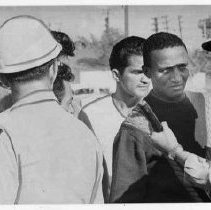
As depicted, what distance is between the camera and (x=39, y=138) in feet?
12.8

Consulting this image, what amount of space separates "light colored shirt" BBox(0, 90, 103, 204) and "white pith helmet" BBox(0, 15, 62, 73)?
264 mm

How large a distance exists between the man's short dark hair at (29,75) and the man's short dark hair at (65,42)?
0.65 ft

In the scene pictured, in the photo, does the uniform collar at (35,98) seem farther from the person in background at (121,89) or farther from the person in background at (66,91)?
the person in background at (121,89)

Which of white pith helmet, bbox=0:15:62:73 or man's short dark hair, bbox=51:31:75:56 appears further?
man's short dark hair, bbox=51:31:75:56

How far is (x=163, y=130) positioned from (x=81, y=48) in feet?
3.10

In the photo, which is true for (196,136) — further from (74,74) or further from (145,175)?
(74,74)

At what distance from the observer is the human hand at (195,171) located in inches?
156

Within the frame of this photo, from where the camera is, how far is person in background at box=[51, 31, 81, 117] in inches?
159

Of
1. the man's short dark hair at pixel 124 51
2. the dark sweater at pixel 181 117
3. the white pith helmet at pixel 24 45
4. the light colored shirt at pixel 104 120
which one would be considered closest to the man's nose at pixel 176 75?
the dark sweater at pixel 181 117

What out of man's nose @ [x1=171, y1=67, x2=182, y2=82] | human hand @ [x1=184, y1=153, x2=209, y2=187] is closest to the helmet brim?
man's nose @ [x1=171, y1=67, x2=182, y2=82]

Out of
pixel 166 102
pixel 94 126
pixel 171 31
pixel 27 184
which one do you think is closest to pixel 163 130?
pixel 166 102

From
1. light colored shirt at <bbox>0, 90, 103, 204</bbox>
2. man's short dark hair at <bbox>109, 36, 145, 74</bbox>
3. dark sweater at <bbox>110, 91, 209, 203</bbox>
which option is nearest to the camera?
light colored shirt at <bbox>0, 90, 103, 204</bbox>

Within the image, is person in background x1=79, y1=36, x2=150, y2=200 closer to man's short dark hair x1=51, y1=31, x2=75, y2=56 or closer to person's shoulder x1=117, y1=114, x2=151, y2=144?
person's shoulder x1=117, y1=114, x2=151, y2=144

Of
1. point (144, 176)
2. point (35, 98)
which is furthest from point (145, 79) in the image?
point (35, 98)
